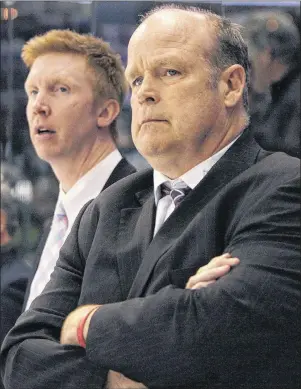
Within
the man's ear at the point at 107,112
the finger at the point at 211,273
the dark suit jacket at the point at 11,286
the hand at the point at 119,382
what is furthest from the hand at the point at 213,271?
the dark suit jacket at the point at 11,286

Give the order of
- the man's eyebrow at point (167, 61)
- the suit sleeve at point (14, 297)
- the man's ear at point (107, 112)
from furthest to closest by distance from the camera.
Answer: the suit sleeve at point (14, 297)
the man's ear at point (107, 112)
the man's eyebrow at point (167, 61)

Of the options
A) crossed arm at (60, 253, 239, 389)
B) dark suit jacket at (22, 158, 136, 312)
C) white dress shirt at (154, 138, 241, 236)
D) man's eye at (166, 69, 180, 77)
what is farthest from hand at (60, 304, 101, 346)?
man's eye at (166, 69, 180, 77)

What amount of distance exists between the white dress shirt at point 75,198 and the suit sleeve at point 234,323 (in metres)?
0.42

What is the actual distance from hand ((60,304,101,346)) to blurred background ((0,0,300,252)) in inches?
16.3

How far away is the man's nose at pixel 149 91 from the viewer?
6.35 ft

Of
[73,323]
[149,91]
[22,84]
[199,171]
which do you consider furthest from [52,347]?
[22,84]

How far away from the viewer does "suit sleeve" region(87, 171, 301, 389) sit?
5.84 ft

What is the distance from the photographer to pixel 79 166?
224 cm

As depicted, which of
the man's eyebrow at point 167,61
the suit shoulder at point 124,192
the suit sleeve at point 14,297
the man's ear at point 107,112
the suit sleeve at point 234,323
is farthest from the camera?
the suit sleeve at point 14,297

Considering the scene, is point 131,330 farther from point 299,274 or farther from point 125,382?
point 299,274

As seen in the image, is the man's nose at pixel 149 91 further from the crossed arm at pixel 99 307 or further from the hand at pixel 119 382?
the hand at pixel 119 382

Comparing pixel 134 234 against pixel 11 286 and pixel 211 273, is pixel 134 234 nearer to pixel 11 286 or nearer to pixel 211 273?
pixel 211 273

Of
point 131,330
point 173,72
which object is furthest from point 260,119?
point 131,330

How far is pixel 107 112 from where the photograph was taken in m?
2.19
